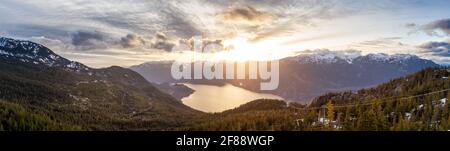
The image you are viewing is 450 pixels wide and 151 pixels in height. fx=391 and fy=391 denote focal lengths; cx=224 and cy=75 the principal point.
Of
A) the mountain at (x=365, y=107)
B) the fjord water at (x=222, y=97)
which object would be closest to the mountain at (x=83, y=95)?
the fjord water at (x=222, y=97)

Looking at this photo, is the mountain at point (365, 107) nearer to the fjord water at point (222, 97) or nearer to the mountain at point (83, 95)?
the fjord water at point (222, 97)

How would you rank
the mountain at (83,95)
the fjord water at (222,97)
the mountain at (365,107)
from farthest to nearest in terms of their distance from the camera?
the mountain at (83,95) < the fjord water at (222,97) < the mountain at (365,107)

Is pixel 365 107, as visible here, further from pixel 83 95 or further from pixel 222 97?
pixel 83 95

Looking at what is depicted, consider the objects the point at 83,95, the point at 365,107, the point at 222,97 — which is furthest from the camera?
the point at 83,95

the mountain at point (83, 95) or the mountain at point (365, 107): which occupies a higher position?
the mountain at point (365, 107)

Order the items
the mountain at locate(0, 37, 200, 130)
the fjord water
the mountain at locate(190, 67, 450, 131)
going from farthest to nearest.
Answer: the mountain at locate(0, 37, 200, 130)
the fjord water
the mountain at locate(190, 67, 450, 131)

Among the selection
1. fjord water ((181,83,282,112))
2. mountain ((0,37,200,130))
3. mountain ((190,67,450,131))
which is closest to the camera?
mountain ((190,67,450,131))

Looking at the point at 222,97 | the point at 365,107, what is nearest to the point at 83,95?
the point at 222,97

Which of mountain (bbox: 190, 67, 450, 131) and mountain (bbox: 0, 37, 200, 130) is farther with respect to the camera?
mountain (bbox: 0, 37, 200, 130)

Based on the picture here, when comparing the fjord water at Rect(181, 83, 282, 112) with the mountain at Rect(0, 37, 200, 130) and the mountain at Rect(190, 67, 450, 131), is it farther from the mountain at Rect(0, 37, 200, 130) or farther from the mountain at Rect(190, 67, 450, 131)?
the mountain at Rect(0, 37, 200, 130)

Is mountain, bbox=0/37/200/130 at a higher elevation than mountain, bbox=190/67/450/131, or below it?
below

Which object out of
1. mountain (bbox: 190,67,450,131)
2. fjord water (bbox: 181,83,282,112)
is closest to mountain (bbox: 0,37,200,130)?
fjord water (bbox: 181,83,282,112)
